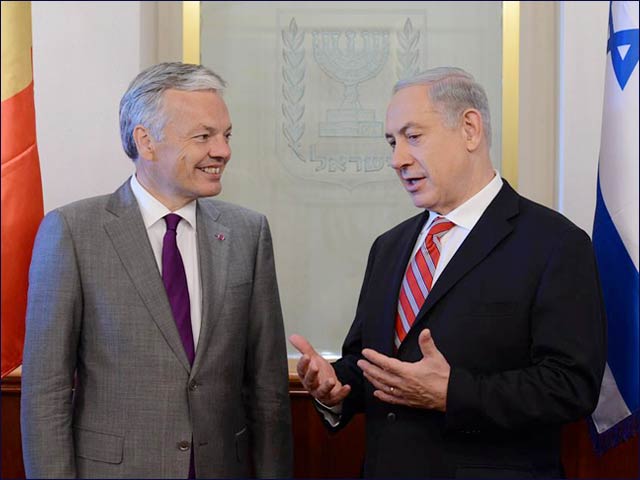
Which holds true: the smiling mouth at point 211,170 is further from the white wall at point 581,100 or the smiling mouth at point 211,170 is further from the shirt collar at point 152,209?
the white wall at point 581,100

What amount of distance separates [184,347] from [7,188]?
0.60 meters

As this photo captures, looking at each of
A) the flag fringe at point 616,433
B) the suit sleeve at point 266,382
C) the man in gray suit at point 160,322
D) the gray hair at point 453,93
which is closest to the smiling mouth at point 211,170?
the man in gray suit at point 160,322

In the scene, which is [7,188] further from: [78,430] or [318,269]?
[318,269]

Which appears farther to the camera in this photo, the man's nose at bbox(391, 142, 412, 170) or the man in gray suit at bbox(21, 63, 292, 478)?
the man's nose at bbox(391, 142, 412, 170)

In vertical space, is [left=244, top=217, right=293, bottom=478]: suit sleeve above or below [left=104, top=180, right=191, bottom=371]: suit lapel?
below

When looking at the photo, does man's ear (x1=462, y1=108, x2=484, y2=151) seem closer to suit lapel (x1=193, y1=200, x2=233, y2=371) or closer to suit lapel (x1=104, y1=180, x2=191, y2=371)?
suit lapel (x1=193, y1=200, x2=233, y2=371)

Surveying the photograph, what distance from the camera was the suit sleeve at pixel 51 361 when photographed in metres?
2.05

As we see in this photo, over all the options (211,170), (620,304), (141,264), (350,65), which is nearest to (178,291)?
(141,264)

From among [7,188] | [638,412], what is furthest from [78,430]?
[638,412]

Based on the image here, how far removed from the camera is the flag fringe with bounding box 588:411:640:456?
236 centimetres

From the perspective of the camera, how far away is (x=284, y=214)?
12.7 ft

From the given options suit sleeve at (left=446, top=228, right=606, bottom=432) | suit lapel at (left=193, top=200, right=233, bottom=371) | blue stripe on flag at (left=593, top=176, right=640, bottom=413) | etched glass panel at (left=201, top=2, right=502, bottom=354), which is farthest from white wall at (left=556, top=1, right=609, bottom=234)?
suit lapel at (left=193, top=200, right=233, bottom=371)

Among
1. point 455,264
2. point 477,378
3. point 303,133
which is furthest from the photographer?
point 303,133

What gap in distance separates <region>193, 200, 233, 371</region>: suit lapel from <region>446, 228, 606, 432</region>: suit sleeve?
607 millimetres
